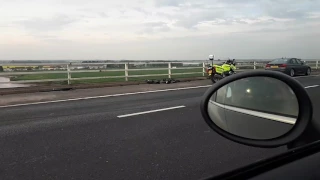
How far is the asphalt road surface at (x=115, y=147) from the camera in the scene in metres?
3.85

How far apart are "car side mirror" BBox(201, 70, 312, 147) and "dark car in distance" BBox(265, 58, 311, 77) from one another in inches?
882

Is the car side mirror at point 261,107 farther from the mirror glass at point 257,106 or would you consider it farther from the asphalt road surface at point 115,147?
the asphalt road surface at point 115,147

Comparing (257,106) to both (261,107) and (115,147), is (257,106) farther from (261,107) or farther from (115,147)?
(115,147)

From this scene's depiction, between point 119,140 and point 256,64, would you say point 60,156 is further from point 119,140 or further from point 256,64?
point 256,64

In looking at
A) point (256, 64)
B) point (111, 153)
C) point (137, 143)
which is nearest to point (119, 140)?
point (137, 143)

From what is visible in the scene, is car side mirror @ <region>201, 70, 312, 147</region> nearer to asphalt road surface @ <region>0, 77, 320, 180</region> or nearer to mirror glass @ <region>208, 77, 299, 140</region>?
mirror glass @ <region>208, 77, 299, 140</region>

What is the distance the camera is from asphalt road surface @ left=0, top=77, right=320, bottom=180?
12.6 feet

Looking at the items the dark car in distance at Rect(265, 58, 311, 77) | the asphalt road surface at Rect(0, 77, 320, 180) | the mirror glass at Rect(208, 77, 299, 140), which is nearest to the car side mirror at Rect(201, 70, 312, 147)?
the mirror glass at Rect(208, 77, 299, 140)

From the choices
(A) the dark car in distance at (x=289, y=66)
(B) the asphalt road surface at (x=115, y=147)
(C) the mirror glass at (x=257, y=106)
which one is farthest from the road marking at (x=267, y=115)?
(A) the dark car in distance at (x=289, y=66)

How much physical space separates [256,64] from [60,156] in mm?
23423

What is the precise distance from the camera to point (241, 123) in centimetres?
183

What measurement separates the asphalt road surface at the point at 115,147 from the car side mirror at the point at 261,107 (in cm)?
77

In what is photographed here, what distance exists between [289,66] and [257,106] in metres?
23.8

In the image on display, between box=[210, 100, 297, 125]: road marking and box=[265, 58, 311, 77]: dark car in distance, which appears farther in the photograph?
box=[265, 58, 311, 77]: dark car in distance
